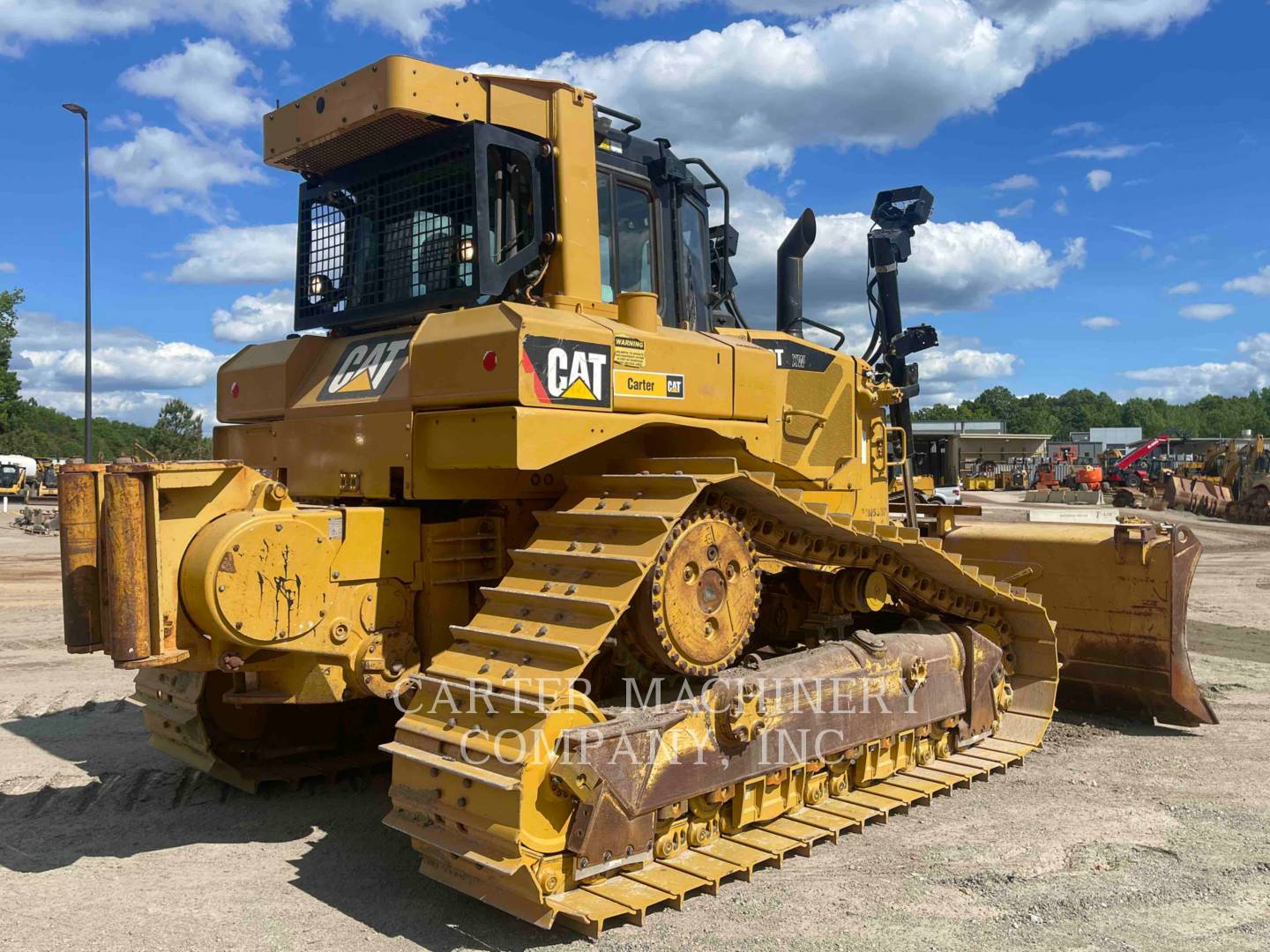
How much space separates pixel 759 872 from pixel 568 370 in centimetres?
255

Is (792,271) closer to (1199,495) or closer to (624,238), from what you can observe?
(624,238)

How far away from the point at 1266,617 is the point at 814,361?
9281 mm

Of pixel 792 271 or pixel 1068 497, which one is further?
pixel 1068 497

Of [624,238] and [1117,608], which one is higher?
[624,238]

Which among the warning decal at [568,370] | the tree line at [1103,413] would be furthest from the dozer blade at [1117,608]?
the tree line at [1103,413]

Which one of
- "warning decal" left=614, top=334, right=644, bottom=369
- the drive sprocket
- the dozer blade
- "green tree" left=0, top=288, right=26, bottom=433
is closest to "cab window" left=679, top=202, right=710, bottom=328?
"warning decal" left=614, top=334, right=644, bottom=369

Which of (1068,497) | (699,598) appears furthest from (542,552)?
(1068,497)

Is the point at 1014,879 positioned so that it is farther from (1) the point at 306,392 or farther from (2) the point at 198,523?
(1) the point at 306,392

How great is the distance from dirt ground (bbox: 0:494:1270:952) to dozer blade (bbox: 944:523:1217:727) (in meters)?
0.34

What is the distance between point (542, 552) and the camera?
4.73 metres

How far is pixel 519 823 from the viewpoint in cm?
399

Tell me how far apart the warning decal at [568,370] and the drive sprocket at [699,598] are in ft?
2.47

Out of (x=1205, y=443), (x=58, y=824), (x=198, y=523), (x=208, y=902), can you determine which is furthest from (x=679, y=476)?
(x=1205, y=443)

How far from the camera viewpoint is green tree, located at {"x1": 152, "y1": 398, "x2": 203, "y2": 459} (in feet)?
130
